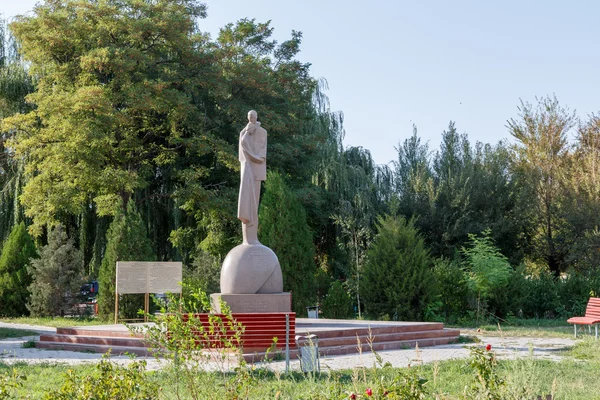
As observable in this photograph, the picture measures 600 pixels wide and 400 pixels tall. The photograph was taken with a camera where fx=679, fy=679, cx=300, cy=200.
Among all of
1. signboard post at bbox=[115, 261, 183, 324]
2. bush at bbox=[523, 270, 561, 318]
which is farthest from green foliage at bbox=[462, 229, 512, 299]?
signboard post at bbox=[115, 261, 183, 324]

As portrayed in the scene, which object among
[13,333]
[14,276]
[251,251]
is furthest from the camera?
[14,276]

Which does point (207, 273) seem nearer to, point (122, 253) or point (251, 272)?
point (122, 253)

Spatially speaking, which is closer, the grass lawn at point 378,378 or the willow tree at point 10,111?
the grass lawn at point 378,378

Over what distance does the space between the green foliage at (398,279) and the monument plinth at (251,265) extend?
243 inches

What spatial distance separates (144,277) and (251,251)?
4920 mm

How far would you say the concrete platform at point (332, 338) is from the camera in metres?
12.3

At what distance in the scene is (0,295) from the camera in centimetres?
2144

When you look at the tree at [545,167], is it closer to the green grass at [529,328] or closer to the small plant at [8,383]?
the green grass at [529,328]

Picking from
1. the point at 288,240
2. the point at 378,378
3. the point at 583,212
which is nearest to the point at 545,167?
the point at 583,212

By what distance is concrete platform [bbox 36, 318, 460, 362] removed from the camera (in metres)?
12.3

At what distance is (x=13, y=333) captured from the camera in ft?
52.1

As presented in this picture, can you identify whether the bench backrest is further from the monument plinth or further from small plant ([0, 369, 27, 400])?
small plant ([0, 369, 27, 400])

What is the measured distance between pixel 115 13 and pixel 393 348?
14.7 meters

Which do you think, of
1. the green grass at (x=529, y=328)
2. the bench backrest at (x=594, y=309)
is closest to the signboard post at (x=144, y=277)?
the green grass at (x=529, y=328)
